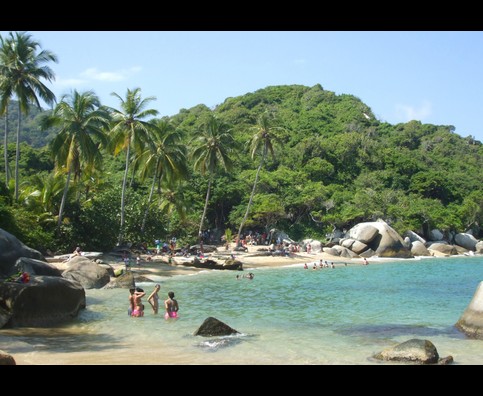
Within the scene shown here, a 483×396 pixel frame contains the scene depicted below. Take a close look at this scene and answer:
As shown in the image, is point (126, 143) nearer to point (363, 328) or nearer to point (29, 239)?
point (29, 239)

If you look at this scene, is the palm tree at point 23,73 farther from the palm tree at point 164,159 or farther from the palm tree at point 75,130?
the palm tree at point 164,159

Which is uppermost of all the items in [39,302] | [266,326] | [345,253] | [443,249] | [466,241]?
[466,241]

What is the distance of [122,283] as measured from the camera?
22.4 metres

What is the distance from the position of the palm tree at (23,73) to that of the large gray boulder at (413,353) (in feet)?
88.4

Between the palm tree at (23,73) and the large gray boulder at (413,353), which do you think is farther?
the palm tree at (23,73)

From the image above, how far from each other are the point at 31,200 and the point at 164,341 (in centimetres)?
2222

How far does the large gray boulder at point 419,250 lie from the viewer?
167 feet

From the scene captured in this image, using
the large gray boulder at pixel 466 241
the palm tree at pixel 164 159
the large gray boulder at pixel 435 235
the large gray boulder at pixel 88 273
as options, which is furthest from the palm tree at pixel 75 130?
the large gray boulder at pixel 466 241

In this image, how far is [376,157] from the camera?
68938mm

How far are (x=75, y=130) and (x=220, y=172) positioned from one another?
1081 inches

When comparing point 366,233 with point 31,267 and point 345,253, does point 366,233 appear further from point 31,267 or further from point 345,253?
point 31,267

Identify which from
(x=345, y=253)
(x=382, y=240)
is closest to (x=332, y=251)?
(x=345, y=253)

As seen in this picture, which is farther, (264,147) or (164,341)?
(264,147)
